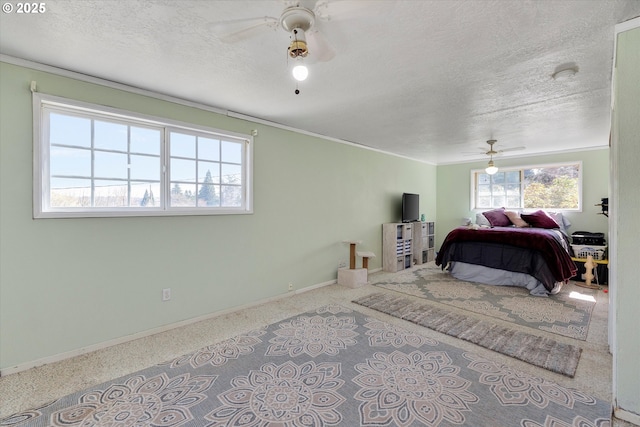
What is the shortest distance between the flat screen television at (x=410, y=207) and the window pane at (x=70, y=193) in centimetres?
504

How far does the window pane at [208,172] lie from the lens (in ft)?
10.7

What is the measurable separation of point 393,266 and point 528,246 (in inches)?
84.9

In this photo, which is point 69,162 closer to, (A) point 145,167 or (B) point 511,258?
(A) point 145,167

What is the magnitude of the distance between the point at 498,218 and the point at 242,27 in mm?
6047

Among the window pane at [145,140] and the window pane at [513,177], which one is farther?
the window pane at [513,177]

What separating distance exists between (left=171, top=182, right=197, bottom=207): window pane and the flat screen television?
4.12 metres

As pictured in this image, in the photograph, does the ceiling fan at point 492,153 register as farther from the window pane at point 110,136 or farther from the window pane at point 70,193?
the window pane at point 70,193

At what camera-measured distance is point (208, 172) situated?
10.9ft

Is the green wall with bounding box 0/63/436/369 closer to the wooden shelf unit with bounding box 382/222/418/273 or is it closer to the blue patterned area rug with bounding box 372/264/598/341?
the wooden shelf unit with bounding box 382/222/418/273

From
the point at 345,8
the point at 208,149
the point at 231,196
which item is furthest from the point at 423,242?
the point at 345,8

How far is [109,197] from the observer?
8.74 ft

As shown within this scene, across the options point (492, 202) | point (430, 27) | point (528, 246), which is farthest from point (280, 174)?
point (492, 202)

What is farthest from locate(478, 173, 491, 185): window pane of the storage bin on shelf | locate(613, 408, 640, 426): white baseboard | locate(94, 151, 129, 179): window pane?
locate(94, 151, 129, 179): window pane

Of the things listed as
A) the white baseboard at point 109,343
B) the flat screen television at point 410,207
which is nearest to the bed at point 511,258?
the flat screen television at point 410,207
